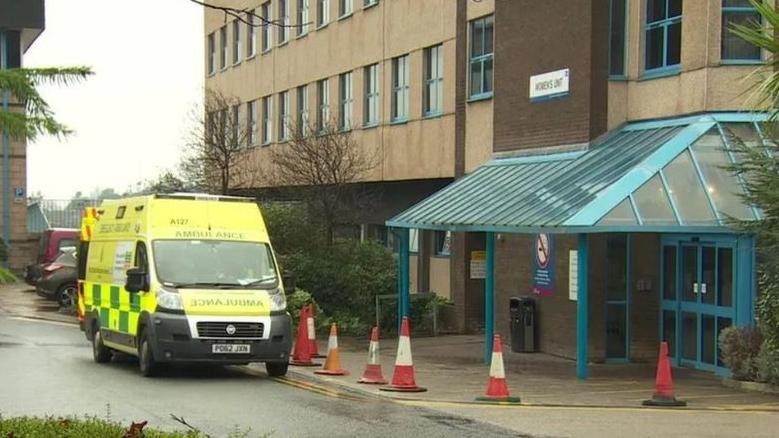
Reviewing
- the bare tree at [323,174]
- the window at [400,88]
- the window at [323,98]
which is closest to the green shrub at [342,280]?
the bare tree at [323,174]

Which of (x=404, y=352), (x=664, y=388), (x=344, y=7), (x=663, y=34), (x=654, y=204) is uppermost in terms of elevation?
(x=344, y=7)

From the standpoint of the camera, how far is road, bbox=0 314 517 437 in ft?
36.4

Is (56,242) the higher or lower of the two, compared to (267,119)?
lower

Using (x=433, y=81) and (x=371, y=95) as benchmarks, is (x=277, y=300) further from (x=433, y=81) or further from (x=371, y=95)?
(x=371, y=95)

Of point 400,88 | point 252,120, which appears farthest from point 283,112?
point 400,88

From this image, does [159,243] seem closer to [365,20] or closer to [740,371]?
[740,371]

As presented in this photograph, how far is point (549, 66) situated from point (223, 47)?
2947cm

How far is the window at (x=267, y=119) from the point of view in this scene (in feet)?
134

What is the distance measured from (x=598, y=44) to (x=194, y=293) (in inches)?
321

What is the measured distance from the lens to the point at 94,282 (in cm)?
1864

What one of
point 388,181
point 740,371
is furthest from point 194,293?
point 388,181

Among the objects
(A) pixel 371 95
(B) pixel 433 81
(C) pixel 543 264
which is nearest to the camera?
(C) pixel 543 264

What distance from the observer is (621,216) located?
15891 mm

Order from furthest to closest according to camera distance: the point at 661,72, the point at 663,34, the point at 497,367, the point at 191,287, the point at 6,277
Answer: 1. the point at 663,34
2. the point at 661,72
3. the point at 191,287
4. the point at 497,367
5. the point at 6,277
